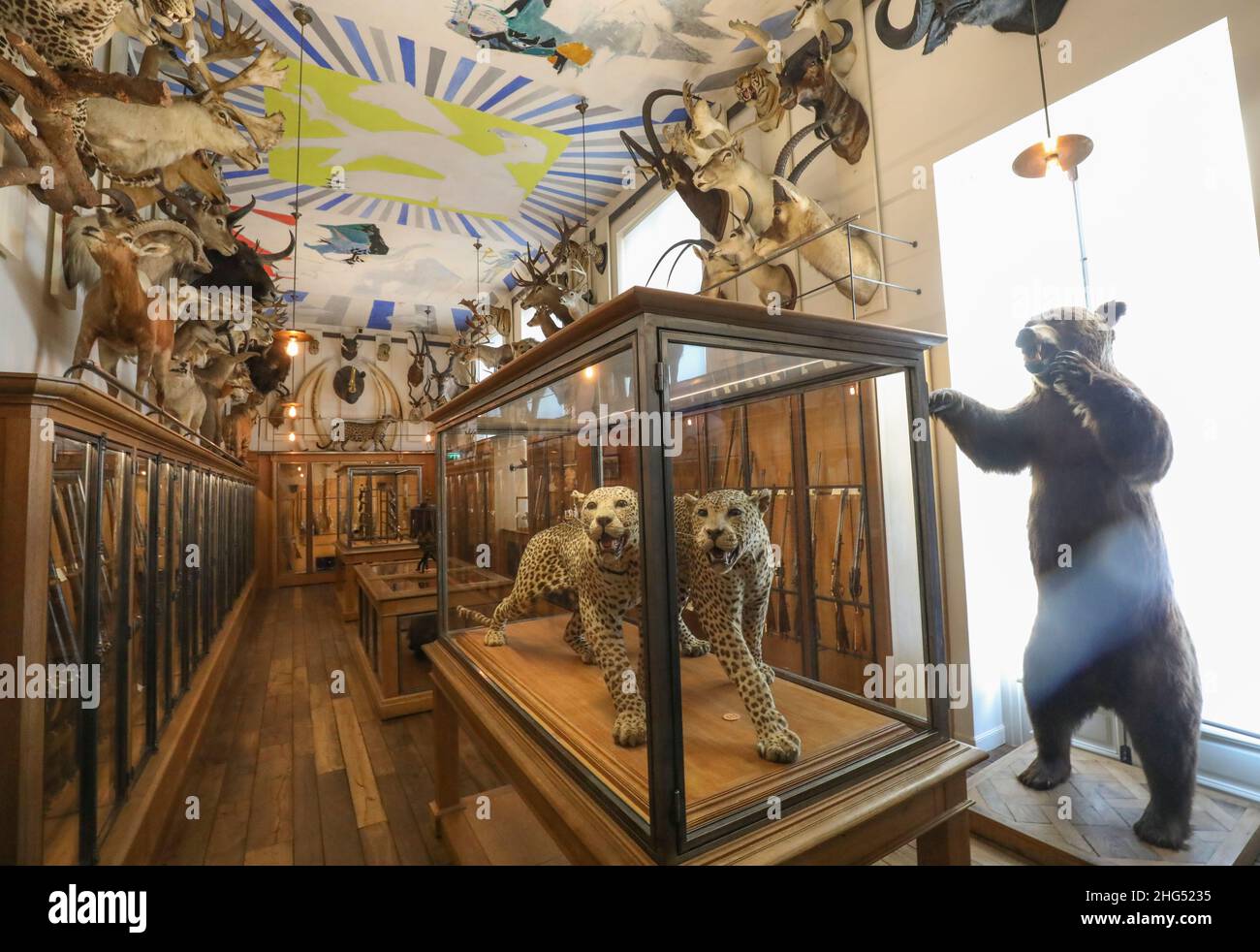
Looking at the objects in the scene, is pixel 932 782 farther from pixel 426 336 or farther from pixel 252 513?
pixel 426 336

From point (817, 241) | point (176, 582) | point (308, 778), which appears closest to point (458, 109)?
point (817, 241)

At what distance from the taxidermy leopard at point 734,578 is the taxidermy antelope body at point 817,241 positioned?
217cm

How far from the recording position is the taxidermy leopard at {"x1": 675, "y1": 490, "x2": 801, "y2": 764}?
1297 mm

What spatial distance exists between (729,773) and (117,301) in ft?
12.0

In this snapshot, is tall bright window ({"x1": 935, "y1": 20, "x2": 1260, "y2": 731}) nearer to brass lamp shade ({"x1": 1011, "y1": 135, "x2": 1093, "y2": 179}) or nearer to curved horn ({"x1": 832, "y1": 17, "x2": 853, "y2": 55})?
brass lamp shade ({"x1": 1011, "y1": 135, "x2": 1093, "y2": 179})

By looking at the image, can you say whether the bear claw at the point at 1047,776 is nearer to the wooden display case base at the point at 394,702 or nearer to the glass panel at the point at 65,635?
the glass panel at the point at 65,635

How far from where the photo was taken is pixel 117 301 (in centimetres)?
286

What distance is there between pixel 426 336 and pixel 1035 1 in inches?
452

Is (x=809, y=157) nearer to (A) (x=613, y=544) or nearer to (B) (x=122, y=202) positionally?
(A) (x=613, y=544)

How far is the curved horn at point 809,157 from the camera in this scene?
3317mm

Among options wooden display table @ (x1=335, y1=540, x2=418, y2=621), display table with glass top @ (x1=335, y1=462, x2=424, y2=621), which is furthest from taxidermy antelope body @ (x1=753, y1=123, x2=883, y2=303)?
display table with glass top @ (x1=335, y1=462, x2=424, y2=621)

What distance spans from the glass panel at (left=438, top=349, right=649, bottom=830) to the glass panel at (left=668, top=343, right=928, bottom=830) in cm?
16

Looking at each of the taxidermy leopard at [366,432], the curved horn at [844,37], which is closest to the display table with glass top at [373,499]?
the taxidermy leopard at [366,432]
